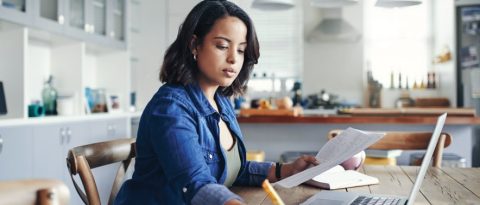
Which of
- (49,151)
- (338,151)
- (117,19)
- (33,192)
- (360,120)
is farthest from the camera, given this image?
(117,19)

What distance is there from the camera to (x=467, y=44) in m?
5.71

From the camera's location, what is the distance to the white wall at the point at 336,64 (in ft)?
21.9

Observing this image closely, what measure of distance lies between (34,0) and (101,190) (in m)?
1.60

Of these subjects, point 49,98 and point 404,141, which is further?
point 49,98

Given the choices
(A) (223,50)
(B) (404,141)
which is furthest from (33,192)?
(B) (404,141)

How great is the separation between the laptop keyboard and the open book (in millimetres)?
149

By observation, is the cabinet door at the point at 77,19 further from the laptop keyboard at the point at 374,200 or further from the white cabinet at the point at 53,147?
the laptop keyboard at the point at 374,200

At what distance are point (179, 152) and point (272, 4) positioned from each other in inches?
104

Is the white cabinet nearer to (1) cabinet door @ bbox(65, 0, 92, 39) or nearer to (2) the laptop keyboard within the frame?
(1) cabinet door @ bbox(65, 0, 92, 39)

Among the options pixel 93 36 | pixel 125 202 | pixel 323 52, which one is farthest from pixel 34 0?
pixel 323 52

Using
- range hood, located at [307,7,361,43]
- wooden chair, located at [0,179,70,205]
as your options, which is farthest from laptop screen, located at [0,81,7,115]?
range hood, located at [307,7,361,43]

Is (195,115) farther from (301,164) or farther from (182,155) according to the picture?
(301,164)

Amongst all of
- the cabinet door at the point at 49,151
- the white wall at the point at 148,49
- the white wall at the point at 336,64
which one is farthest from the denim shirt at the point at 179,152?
the white wall at the point at 336,64

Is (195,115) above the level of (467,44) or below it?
below
